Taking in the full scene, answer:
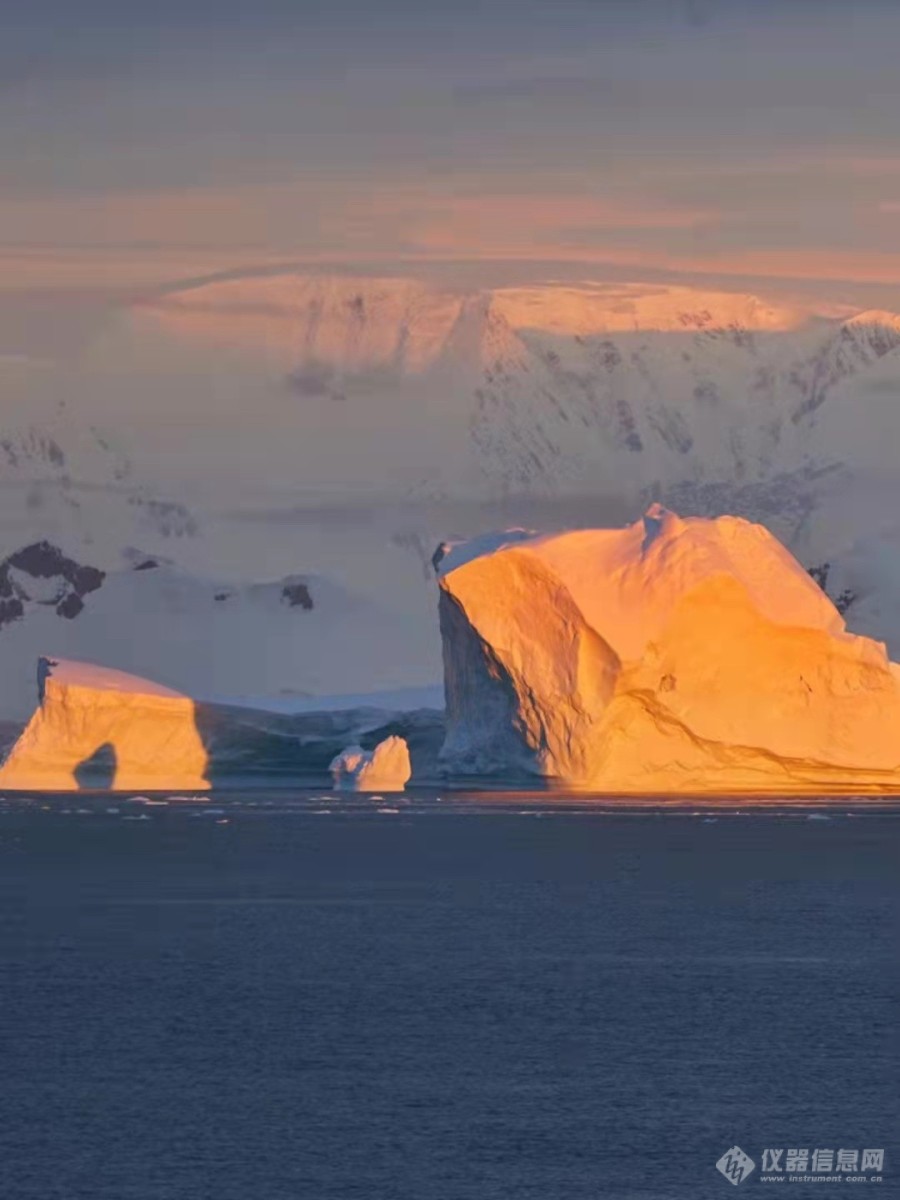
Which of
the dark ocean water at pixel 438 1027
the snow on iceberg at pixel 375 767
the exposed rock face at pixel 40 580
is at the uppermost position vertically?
the dark ocean water at pixel 438 1027

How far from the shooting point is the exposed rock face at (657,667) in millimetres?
56344

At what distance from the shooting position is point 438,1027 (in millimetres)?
24469

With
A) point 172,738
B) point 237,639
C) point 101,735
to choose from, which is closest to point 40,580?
point 237,639

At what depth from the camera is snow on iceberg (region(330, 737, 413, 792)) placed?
6538 cm

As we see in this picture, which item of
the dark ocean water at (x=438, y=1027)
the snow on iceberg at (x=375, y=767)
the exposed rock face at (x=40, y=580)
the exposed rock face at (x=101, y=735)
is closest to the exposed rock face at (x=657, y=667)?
the snow on iceberg at (x=375, y=767)

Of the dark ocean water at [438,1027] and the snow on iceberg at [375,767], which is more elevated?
the dark ocean water at [438,1027]

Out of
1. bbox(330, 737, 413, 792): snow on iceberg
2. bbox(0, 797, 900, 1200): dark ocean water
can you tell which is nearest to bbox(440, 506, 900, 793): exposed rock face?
bbox(330, 737, 413, 792): snow on iceberg

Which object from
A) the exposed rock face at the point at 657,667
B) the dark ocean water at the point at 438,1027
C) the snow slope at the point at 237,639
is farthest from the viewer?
the snow slope at the point at 237,639

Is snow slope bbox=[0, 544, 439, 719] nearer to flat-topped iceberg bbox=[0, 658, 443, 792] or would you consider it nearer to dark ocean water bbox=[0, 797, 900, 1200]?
flat-topped iceberg bbox=[0, 658, 443, 792]

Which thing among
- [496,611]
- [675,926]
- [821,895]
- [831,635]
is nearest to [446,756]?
[496,611]

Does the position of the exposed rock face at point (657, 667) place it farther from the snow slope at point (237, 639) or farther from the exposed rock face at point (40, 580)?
the exposed rock face at point (40, 580)

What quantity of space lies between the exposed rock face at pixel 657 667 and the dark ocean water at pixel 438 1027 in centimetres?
1025

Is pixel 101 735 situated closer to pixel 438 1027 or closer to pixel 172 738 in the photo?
pixel 172 738

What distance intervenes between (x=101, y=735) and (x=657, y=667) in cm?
1624
